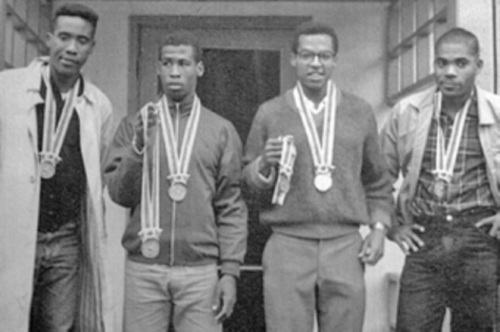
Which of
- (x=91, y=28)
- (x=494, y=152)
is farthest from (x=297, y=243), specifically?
(x=91, y=28)

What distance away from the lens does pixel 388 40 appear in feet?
17.0

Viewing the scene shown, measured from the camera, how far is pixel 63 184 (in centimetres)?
334

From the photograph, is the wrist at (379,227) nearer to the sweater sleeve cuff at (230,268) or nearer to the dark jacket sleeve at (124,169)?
the sweater sleeve cuff at (230,268)

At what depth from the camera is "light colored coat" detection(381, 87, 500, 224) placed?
133 inches

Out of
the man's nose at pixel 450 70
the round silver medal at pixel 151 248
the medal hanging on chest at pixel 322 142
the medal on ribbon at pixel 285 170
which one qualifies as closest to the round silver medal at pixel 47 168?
the round silver medal at pixel 151 248

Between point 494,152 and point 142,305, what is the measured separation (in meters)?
1.59

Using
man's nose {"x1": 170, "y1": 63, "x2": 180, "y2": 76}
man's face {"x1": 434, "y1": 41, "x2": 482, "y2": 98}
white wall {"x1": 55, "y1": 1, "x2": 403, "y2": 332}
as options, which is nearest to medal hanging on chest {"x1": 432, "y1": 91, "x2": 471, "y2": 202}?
man's face {"x1": 434, "y1": 41, "x2": 482, "y2": 98}

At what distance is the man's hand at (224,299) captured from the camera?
3.18 metres

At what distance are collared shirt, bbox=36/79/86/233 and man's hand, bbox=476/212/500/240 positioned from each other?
1683mm

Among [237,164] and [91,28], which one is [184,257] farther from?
[91,28]

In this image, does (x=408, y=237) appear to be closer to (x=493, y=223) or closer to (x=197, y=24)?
(x=493, y=223)

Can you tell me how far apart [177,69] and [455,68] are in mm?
1177

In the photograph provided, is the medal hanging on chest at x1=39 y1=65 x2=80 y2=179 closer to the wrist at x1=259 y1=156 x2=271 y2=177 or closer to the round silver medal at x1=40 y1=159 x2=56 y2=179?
the round silver medal at x1=40 y1=159 x2=56 y2=179

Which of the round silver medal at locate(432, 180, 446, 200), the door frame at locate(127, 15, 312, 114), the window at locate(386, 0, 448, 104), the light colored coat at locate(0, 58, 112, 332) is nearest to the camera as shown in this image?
the light colored coat at locate(0, 58, 112, 332)
